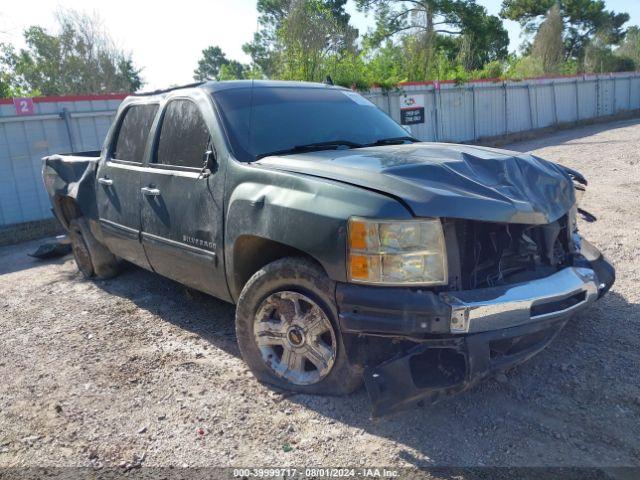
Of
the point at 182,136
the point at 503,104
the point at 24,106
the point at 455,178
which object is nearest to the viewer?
the point at 455,178

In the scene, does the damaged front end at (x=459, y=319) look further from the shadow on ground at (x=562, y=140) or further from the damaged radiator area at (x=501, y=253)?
the shadow on ground at (x=562, y=140)

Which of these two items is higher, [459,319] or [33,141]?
[33,141]

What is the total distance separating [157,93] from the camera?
15.4ft

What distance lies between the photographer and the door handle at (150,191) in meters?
4.18

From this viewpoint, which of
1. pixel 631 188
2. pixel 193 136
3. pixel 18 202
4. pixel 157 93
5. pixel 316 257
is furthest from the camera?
pixel 18 202

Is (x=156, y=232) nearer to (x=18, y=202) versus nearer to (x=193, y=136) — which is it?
(x=193, y=136)

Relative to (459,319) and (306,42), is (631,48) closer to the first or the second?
(306,42)

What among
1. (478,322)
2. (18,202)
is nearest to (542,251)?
(478,322)

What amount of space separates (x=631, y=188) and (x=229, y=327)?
7.12 metres

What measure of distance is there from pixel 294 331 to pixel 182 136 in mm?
1822

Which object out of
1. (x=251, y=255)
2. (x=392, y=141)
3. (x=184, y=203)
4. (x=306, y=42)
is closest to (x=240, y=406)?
(x=251, y=255)

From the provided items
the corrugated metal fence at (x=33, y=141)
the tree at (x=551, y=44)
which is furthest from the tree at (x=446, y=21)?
the corrugated metal fence at (x=33, y=141)

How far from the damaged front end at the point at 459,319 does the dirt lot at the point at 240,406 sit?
1.11 ft

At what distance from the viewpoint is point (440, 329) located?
2.67m
